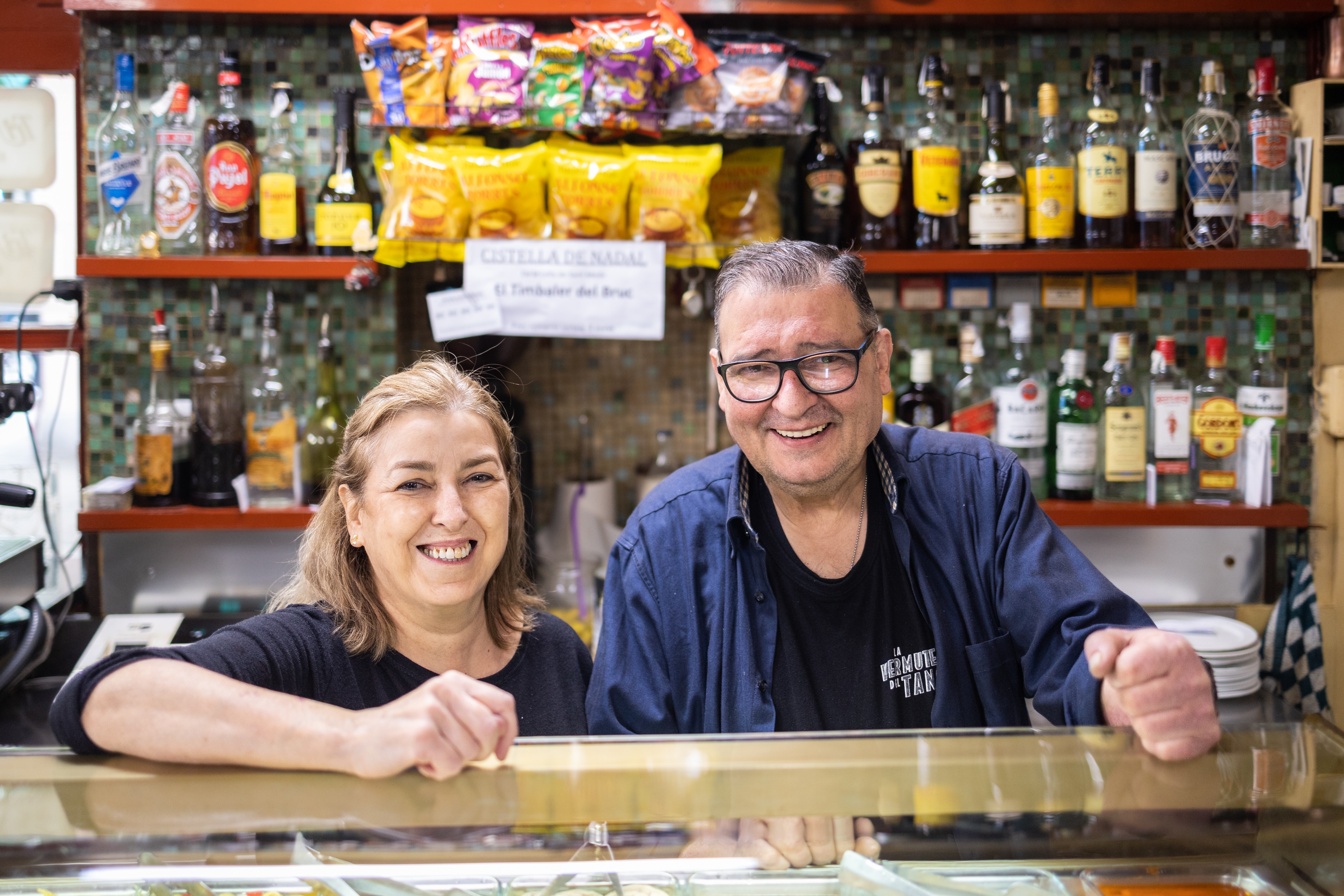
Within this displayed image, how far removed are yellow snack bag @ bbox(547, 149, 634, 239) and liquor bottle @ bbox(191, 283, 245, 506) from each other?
0.78 metres

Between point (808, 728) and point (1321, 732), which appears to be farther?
point (808, 728)

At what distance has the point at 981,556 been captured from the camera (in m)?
1.40

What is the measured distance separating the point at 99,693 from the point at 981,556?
Result: 1.06 metres

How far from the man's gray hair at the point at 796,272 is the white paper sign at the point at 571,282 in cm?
76

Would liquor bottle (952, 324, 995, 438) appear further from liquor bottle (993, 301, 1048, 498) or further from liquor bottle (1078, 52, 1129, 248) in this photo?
liquor bottle (1078, 52, 1129, 248)

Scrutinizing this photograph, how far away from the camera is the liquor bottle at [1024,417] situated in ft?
7.39

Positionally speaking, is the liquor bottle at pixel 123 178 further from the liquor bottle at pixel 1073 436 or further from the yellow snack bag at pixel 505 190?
the liquor bottle at pixel 1073 436

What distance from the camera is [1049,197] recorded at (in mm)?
2236

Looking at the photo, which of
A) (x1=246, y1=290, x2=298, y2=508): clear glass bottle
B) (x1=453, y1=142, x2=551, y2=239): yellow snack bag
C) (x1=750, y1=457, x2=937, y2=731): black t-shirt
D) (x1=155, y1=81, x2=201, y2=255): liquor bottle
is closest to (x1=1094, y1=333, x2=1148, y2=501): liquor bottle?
(x1=750, y1=457, x2=937, y2=731): black t-shirt

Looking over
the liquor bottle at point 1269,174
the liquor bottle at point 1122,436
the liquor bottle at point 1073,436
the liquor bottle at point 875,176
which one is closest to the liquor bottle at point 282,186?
the liquor bottle at point 875,176

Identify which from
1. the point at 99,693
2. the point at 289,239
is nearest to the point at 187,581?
the point at 289,239

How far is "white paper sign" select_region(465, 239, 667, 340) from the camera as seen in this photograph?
212cm

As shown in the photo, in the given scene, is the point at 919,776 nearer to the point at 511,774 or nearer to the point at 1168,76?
the point at 511,774

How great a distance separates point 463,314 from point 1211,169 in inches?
65.5
